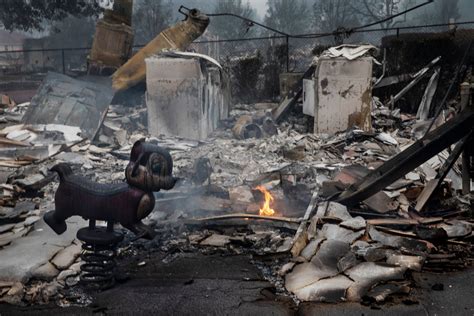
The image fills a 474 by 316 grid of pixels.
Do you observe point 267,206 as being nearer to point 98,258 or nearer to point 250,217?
point 250,217

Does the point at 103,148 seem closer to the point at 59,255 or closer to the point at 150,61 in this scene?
the point at 150,61

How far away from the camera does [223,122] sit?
45.7ft

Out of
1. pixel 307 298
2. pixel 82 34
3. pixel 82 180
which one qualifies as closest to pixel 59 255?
pixel 82 180

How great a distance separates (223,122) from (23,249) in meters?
9.00

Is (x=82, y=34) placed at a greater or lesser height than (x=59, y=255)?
greater

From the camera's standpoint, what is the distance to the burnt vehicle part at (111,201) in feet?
14.8

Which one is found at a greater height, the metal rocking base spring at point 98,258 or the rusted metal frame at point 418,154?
the rusted metal frame at point 418,154

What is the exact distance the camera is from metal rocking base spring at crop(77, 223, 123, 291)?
457 centimetres

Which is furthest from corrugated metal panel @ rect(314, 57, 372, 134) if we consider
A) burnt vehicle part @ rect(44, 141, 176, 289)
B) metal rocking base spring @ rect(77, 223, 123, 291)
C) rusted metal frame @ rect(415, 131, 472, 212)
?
metal rocking base spring @ rect(77, 223, 123, 291)

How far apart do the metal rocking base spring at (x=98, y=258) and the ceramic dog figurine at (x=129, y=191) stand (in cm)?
17

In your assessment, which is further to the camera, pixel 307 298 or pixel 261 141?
pixel 261 141

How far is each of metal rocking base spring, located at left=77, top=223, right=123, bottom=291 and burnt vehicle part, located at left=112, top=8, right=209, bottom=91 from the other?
981cm

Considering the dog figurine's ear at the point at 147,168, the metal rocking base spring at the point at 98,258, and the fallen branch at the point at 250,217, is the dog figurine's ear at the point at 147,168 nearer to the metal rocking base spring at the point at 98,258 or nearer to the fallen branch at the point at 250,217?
the metal rocking base spring at the point at 98,258

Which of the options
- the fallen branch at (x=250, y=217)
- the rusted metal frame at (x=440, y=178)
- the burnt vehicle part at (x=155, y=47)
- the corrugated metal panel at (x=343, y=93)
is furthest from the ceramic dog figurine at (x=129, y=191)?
the burnt vehicle part at (x=155, y=47)
